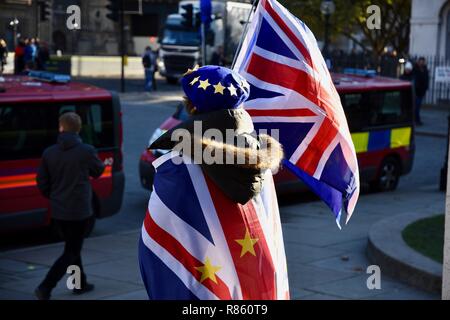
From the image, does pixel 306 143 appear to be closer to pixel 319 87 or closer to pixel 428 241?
pixel 319 87

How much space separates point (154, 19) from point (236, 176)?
62038 mm

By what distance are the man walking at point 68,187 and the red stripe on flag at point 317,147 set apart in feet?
13.6

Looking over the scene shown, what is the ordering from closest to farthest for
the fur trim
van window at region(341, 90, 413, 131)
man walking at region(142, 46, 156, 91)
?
the fur trim, van window at region(341, 90, 413, 131), man walking at region(142, 46, 156, 91)

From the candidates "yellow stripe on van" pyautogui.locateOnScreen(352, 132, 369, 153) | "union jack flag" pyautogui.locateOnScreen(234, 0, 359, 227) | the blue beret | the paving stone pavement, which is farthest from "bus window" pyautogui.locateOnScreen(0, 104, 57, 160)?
the blue beret

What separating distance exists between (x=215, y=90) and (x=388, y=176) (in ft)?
41.7

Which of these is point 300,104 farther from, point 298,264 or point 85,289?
point 298,264

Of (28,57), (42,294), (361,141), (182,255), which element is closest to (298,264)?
(42,294)

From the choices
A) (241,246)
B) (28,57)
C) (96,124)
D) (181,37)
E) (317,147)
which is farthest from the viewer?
(181,37)

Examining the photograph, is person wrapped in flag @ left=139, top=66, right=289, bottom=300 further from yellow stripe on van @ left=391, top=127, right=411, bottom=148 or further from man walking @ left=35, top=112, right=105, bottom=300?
yellow stripe on van @ left=391, top=127, right=411, bottom=148

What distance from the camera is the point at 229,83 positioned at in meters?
3.45

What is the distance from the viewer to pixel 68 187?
8266 millimetres

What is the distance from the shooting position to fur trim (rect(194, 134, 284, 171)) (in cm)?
332

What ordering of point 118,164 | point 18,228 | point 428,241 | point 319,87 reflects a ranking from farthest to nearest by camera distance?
point 118,164 < point 18,228 < point 428,241 < point 319,87
